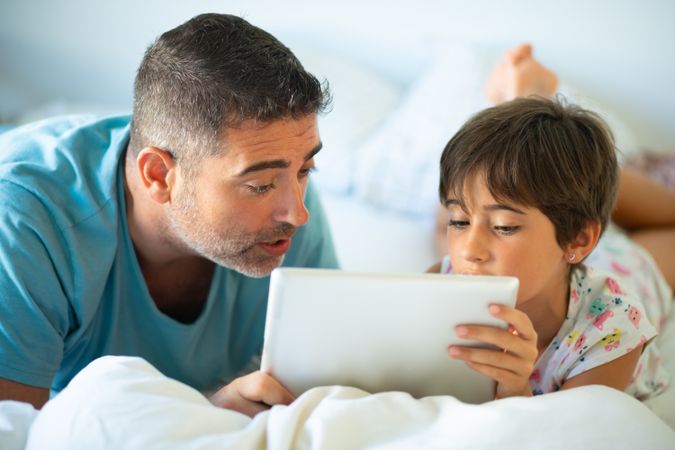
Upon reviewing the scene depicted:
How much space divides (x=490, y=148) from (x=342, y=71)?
4.16 ft

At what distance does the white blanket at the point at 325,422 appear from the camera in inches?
30.5

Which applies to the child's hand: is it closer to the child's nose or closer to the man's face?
the child's nose

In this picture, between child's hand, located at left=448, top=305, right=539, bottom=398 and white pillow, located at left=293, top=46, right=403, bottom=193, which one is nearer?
child's hand, located at left=448, top=305, right=539, bottom=398

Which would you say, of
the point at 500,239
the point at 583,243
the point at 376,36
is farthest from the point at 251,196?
the point at 376,36

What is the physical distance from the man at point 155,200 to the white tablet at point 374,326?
13 centimetres

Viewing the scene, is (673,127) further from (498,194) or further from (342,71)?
(498,194)

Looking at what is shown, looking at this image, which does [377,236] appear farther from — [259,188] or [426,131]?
[259,188]

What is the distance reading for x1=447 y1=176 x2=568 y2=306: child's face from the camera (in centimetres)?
114

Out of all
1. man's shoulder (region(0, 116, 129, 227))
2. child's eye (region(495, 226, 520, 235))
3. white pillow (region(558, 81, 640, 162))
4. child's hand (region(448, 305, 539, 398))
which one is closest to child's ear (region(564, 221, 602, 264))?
child's eye (region(495, 226, 520, 235))

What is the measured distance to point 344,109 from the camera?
2.29m

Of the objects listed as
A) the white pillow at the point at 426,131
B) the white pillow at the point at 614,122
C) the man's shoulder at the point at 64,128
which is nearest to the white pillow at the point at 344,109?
the white pillow at the point at 426,131

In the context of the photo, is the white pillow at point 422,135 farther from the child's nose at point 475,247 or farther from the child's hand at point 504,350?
the child's hand at point 504,350

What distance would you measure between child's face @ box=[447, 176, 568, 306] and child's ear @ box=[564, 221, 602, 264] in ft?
0.16

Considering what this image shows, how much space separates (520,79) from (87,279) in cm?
104
